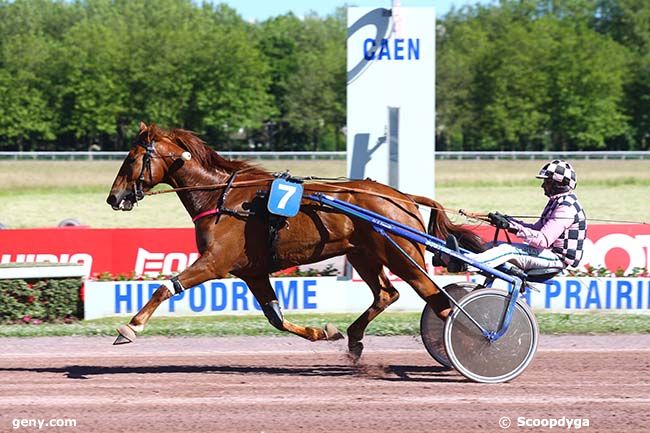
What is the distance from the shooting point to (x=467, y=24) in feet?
233

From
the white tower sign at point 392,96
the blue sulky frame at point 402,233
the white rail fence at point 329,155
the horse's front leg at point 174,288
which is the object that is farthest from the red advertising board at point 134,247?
the white rail fence at point 329,155

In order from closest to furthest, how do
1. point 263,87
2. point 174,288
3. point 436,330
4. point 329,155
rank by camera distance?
point 174,288 < point 436,330 < point 329,155 < point 263,87

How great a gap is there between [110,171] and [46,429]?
88.4ft

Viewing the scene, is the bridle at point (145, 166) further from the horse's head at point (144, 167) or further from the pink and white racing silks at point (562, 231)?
the pink and white racing silks at point (562, 231)

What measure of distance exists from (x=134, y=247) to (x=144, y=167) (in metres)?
4.78

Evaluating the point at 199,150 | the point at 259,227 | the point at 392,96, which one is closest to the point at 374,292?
the point at 259,227

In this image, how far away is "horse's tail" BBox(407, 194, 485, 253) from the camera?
8.27 m

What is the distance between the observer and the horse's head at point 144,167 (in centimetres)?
847

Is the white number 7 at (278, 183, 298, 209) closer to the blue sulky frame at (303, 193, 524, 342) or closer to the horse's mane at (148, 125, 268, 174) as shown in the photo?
the blue sulky frame at (303, 193, 524, 342)

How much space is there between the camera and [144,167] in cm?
848

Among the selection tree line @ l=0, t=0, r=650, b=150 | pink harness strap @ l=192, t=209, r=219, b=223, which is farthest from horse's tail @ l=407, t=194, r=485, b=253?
tree line @ l=0, t=0, r=650, b=150

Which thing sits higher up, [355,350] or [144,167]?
[144,167]

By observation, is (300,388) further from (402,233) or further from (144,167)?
(144,167)

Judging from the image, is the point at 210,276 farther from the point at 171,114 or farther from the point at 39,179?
the point at 171,114
